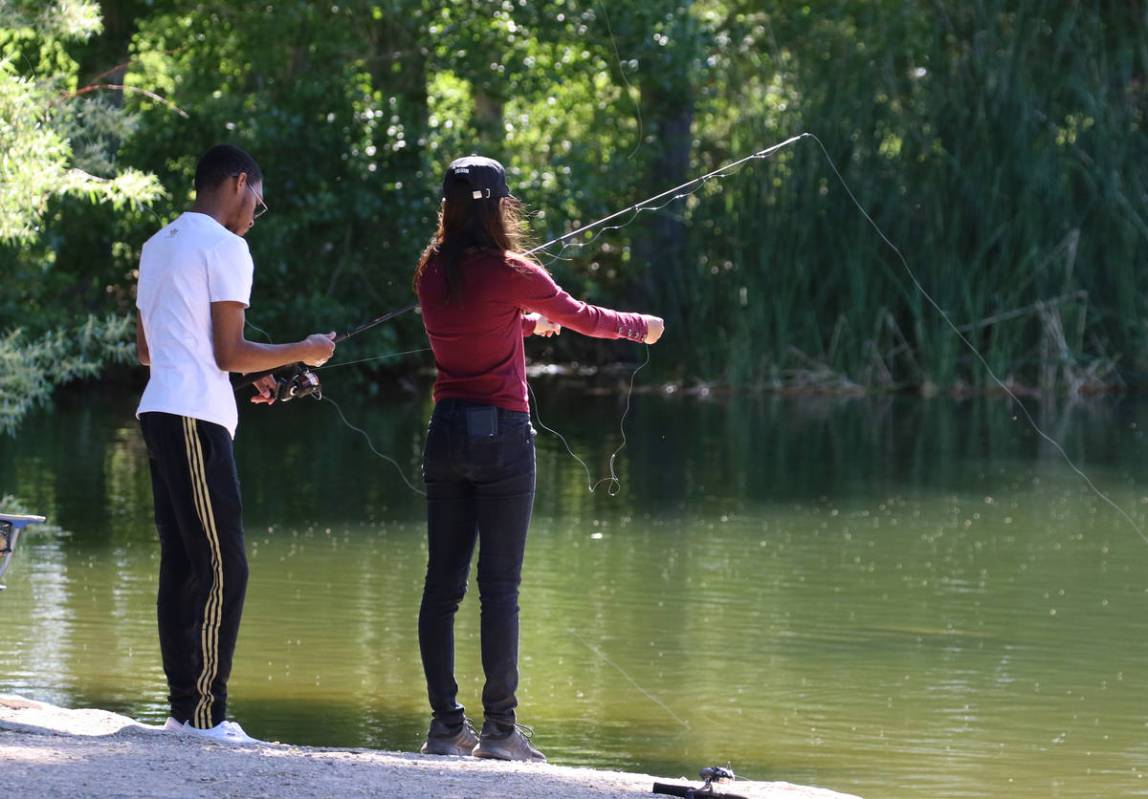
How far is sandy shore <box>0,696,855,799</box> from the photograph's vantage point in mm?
4133

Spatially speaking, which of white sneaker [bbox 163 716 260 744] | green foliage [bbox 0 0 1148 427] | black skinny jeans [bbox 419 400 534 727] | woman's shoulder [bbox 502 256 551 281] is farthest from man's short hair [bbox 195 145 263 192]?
green foliage [bbox 0 0 1148 427]

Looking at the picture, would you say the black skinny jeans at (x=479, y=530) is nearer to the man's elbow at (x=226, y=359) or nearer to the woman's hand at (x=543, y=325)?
the woman's hand at (x=543, y=325)

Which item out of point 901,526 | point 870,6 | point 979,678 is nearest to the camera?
point 979,678

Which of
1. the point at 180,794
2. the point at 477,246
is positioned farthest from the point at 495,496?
the point at 180,794

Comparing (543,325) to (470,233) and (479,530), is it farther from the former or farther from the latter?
(479,530)

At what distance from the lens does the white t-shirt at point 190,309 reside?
4703mm

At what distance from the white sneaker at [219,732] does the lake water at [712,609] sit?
1.00 meters

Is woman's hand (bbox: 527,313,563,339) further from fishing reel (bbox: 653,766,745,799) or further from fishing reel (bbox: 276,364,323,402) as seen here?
fishing reel (bbox: 653,766,745,799)

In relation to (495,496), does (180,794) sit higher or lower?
lower

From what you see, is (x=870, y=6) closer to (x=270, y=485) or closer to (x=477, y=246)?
(x=270, y=485)

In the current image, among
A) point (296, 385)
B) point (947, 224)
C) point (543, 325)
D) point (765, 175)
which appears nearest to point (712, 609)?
point (543, 325)

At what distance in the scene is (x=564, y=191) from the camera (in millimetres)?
18328

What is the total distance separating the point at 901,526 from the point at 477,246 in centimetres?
559

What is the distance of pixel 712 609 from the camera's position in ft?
26.0
